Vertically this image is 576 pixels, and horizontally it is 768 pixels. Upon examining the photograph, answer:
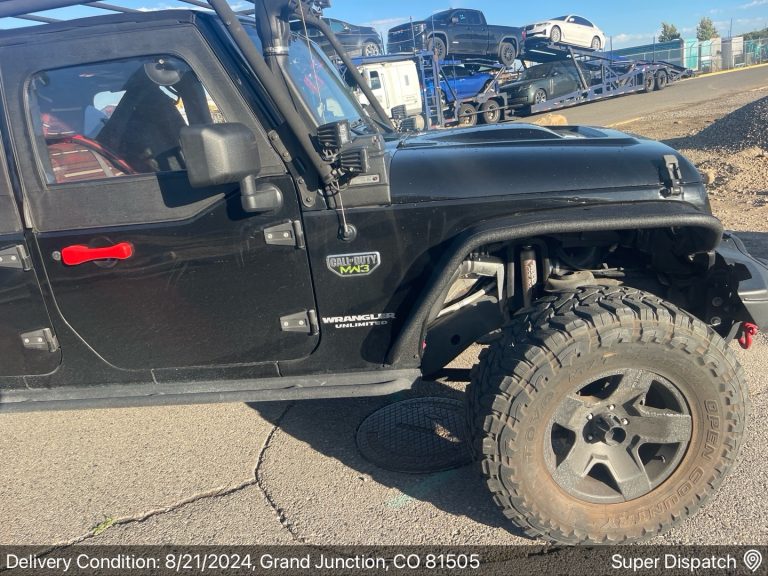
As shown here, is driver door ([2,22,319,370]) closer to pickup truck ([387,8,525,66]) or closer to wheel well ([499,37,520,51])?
pickup truck ([387,8,525,66])

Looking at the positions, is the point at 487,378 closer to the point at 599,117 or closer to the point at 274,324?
the point at 274,324

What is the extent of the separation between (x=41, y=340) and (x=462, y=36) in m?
18.9

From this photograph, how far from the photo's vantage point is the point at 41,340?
98.6 inches

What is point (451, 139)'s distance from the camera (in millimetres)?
2861

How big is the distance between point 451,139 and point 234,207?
1187mm

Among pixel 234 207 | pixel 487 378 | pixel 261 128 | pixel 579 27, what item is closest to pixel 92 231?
pixel 234 207

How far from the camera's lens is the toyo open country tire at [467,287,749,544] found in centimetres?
206

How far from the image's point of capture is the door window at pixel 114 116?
7.61 feet

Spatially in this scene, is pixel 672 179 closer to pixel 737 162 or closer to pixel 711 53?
pixel 737 162

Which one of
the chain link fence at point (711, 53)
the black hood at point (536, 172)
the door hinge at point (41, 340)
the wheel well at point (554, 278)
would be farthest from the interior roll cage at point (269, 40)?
the chain link fence at point (711, 53)

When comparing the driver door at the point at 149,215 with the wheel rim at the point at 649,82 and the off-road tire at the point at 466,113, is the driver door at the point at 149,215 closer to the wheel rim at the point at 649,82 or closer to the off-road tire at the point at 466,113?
the off-road tire at the point at 466,113

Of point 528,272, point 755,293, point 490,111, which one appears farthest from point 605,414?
point 490,111

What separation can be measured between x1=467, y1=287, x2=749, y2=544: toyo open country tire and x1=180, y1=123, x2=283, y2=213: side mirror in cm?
115

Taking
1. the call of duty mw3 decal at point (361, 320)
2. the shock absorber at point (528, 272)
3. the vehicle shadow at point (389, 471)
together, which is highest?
the shock absorber at point (528, 272)
